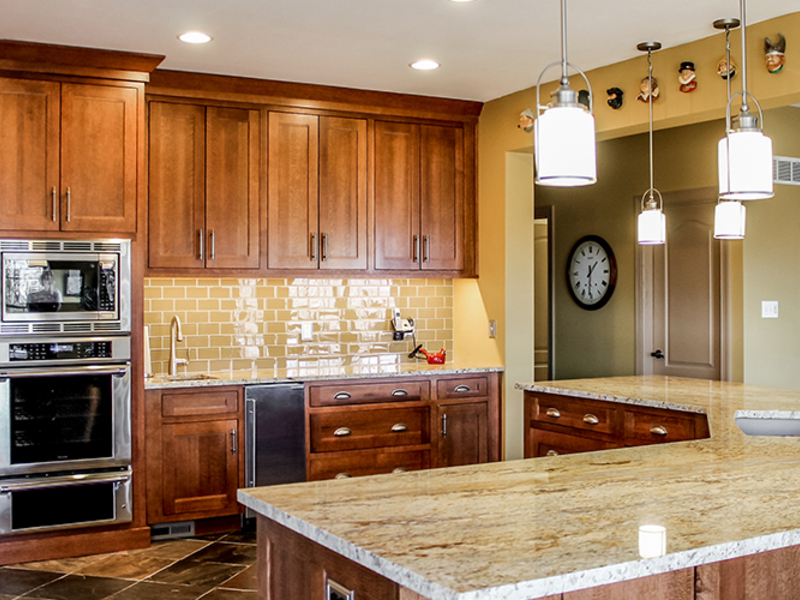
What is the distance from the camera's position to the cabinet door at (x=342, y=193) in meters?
5.08

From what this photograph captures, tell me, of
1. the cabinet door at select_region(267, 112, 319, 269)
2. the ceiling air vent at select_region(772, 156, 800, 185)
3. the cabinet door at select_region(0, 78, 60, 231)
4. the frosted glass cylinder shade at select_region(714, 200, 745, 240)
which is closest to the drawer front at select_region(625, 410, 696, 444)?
the frosted glass cylinder shade at select_region(714, 200, 745, 240)

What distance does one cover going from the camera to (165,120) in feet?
15.4

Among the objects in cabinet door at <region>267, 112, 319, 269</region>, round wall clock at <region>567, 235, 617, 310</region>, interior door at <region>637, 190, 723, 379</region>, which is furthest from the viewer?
round wall clock at <region>567, 235, 617, 310</region>

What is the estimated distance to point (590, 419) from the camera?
3.82 meters

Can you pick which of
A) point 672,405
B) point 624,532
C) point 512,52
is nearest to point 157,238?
point 512,52

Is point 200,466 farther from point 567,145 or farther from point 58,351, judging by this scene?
point 567,145

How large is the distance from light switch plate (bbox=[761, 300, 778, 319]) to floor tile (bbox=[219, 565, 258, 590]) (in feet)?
12.2

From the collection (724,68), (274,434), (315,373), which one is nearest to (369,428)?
(315,373)

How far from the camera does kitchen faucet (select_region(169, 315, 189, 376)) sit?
4.80 m

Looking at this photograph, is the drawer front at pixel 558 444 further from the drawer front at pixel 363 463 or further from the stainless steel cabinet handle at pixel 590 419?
the drawer front at pixel 363 463

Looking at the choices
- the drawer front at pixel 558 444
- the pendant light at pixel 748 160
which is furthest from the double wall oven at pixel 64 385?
the pendant light at pixel 748 160

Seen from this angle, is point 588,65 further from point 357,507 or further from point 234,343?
point 357,507

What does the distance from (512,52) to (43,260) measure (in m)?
2.61

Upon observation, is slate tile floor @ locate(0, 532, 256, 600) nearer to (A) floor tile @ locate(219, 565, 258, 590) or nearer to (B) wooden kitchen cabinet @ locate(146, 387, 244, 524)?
(A) floor tile @ locate(219, 565, 258, 590)
